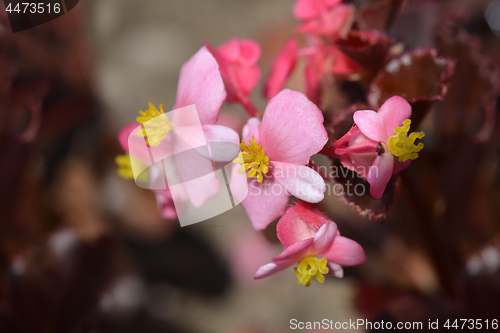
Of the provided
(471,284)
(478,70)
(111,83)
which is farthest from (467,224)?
(111,83)

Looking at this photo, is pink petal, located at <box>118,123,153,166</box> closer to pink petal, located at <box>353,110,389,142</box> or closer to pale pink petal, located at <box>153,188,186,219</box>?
pale pink petal, located at <box>153,188,186,219</box>

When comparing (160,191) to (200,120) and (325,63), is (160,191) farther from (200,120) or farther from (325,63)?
(325,63)

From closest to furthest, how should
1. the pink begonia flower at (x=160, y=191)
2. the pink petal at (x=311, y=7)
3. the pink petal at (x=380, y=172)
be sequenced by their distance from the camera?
the pink petal at (x=380, y=172), the pink begonia flower at (x=160, y=191), the pink petal at (x=311, y=7)

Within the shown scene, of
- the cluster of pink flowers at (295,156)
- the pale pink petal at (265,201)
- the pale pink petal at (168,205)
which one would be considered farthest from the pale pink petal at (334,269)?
the pale pink petal at (168,205)

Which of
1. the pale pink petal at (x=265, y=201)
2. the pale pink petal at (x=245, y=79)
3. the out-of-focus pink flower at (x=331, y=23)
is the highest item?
the out-of-focus pink flower at (x=331, y=23)

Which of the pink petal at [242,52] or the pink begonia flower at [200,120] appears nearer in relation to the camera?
the pink begonia flower at [200,120]

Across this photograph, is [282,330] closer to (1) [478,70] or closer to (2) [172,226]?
(2) [172,226]

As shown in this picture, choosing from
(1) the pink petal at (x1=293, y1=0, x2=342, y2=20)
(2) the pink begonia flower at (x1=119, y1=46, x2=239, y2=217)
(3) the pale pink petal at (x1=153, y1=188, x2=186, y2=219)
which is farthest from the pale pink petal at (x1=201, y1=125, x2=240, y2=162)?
(1) the pink petal at (x1=293, y1=0, x2=342, y2=20)

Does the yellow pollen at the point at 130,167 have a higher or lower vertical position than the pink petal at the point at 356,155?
lower

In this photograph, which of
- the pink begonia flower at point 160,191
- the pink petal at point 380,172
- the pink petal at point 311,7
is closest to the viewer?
the pink petal at point 380,172

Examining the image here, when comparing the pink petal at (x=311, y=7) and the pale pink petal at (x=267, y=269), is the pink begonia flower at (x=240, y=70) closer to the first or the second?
the pink petal at (x=311, y=7)
